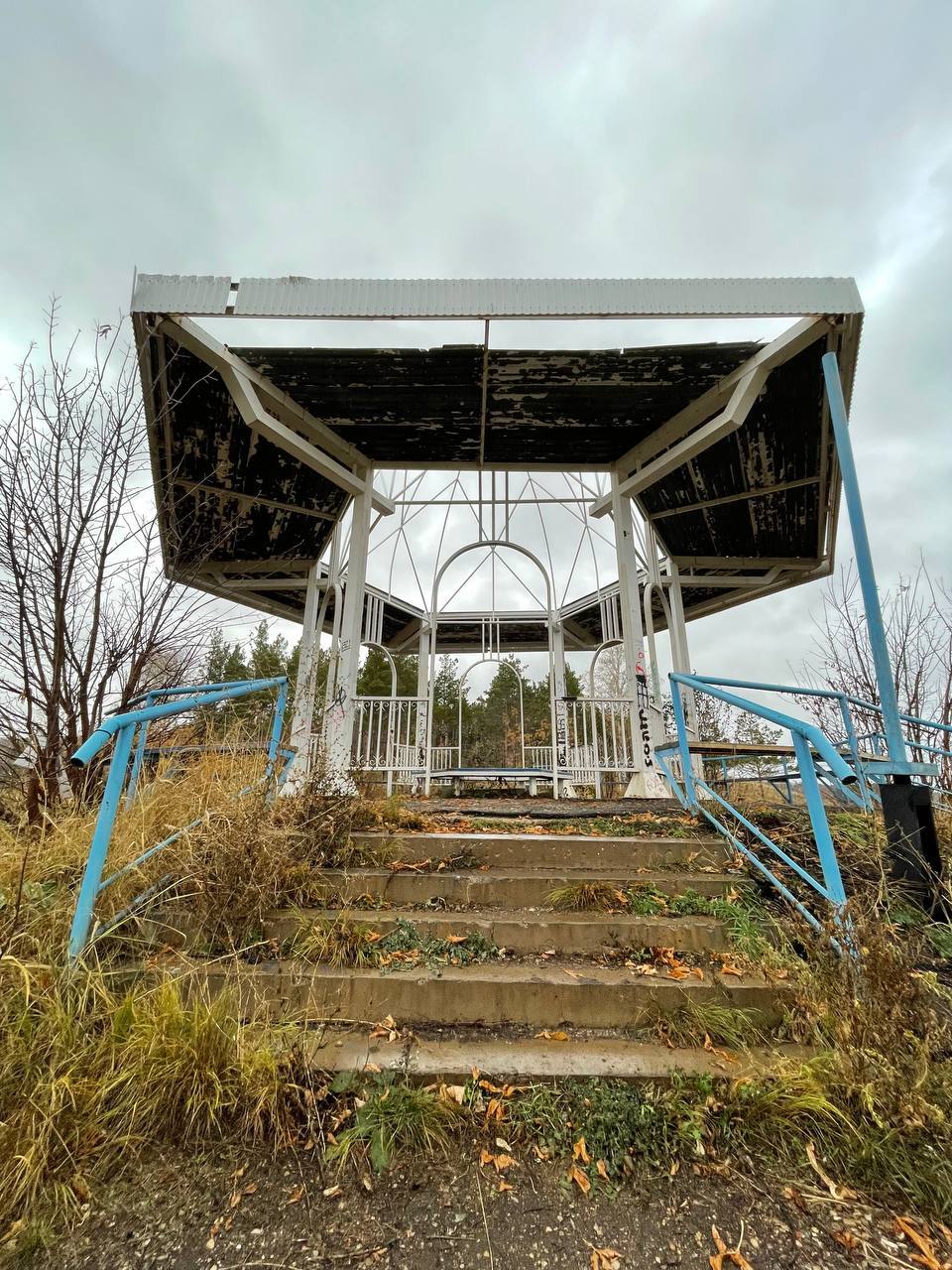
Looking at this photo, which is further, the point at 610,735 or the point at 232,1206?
the point at 610,735

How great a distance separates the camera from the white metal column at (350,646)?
18.4ft

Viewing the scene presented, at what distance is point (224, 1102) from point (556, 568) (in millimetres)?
9721

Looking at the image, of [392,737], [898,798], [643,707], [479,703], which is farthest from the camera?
[479,703]

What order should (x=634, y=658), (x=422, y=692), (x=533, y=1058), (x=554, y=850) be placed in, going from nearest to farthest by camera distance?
Result: (x=533, y=1058), (x=554, y=850), (x=634, y=658), (x=422, y=692)

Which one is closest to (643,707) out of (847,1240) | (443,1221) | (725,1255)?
(847,1240)

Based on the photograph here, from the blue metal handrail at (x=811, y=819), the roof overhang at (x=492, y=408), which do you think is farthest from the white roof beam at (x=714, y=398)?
the blue metal handrail at (x=811, y=819)

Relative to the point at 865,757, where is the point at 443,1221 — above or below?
below

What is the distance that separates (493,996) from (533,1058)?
284mm

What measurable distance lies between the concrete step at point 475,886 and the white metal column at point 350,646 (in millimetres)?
2549

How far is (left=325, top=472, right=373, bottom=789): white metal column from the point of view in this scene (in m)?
5.60

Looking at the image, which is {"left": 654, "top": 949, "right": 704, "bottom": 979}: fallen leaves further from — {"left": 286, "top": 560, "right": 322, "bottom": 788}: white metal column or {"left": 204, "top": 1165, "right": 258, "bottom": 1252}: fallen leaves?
{"left": 286, "top": 560, "right": 322, "bottom": 788}: white metal column

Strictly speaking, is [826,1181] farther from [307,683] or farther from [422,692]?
[422,692]

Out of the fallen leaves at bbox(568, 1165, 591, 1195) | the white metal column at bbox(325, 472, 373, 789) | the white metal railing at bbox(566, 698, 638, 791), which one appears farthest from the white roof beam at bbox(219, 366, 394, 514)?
the fallen leaves at bbox(568, 1165, 591, 1195)

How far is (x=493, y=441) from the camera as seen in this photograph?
21.7 feet
